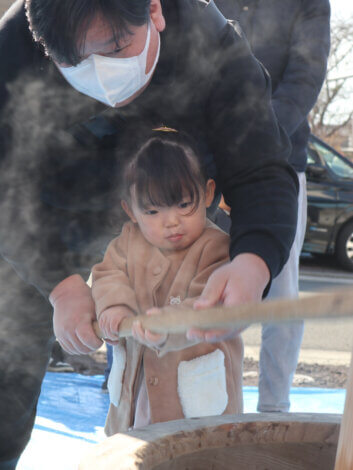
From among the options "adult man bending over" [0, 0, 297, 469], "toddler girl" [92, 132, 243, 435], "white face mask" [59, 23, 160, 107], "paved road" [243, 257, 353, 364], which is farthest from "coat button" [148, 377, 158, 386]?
"paved road" [243, 257, 353, 364]

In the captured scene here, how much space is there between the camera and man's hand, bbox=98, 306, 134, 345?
155 cm

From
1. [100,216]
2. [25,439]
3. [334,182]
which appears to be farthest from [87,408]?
[334,182]

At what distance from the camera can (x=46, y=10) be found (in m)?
1.34

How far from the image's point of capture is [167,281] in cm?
179

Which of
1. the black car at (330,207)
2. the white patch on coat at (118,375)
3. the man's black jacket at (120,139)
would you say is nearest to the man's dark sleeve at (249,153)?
the man's black jacket at (120,139)

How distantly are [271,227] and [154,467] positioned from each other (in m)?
0.66

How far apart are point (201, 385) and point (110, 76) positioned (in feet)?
2.66

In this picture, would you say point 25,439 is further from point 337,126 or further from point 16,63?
point 337,126

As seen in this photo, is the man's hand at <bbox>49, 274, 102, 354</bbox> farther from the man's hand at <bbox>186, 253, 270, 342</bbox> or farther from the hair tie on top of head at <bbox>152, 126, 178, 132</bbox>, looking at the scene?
the hair tie on top of head at <bbox>152, 126, 178, 132</bbox>

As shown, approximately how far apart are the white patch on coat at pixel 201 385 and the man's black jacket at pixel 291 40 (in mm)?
1281

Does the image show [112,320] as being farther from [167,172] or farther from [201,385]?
[167,172]

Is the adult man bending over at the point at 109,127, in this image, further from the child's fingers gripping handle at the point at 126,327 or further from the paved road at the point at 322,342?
the paved road at the point at 322,342

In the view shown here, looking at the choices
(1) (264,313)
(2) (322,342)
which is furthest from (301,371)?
(1) (264,313)

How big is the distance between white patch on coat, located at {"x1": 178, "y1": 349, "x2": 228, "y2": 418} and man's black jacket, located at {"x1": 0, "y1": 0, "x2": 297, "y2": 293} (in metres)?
0.36
